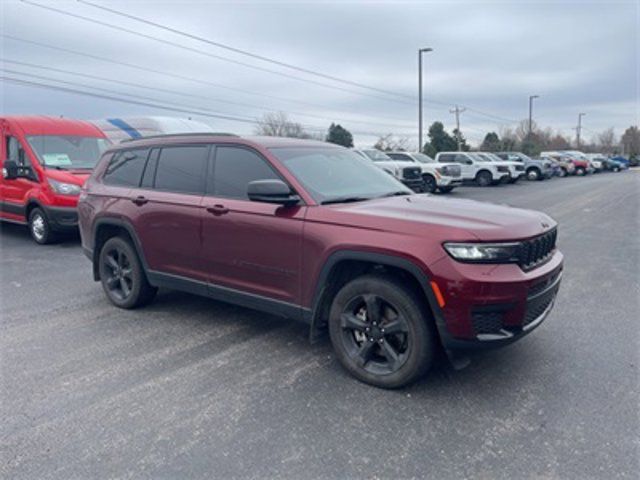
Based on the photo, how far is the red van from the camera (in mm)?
8883

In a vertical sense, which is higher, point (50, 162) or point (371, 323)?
point (50, 162)

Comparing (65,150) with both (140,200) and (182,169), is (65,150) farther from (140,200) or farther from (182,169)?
(182,169)

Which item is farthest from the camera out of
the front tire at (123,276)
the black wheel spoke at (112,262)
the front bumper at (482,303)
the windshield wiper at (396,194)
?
the black wheel spoke at (112,262)

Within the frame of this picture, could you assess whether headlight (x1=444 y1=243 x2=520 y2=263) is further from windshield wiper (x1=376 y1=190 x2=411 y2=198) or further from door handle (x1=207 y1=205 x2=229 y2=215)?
door handle (x1=207 y1=205 x2=229 y2=215)

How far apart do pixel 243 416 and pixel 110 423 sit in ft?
2.77

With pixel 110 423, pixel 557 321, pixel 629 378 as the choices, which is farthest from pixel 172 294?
pixel 629 378

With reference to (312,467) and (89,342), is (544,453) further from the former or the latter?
(89,342)

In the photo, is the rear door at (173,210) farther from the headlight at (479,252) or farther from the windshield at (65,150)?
the windshield at (65,150)

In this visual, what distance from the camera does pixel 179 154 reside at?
4.96 meters

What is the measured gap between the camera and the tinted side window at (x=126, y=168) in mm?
5339

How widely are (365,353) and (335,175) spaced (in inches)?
64.8

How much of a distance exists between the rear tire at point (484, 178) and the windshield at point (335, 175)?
2242 cm

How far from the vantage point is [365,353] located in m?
3.68

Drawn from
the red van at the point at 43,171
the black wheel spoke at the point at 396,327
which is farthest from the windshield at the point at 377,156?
the black wheel spoke at the point at 396,327
